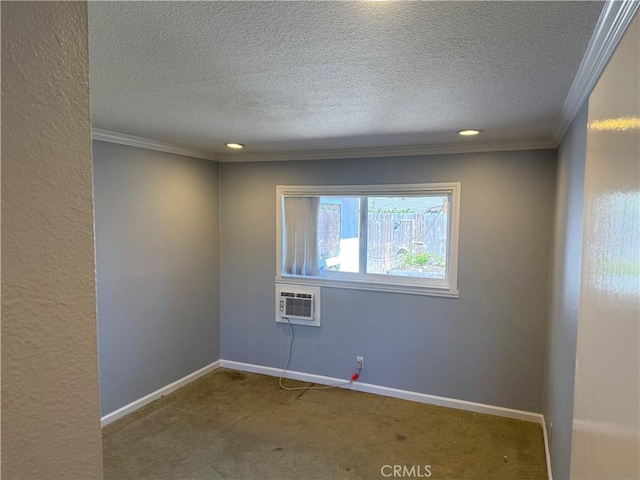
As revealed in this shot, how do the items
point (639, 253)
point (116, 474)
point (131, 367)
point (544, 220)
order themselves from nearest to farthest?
point (639, 253)
point (116, 474)
point (544, 220)
point (131, 367)

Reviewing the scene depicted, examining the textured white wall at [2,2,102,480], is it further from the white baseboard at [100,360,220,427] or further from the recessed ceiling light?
the white baseboard at [100,360,220,427]

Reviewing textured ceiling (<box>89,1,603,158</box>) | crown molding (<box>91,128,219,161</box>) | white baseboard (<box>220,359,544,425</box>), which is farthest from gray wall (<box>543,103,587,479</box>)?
crown molding (<box>91,128,219,161</box>)

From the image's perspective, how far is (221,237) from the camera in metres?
4.44

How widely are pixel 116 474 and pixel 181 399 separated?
108cm

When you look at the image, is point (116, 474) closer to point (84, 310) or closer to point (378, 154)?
point (84, 310)

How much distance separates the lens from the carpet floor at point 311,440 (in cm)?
273

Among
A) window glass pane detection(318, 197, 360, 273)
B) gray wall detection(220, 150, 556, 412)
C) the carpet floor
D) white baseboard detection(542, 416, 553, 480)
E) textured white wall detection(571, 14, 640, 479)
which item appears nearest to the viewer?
textured white wall detection(571, 14, 640, 479)

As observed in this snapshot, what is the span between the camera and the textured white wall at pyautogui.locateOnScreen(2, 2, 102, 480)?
1.69 feet

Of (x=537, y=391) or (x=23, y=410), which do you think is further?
(x=537, y=391)

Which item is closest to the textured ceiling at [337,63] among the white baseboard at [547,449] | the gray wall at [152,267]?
the gray wall at [152,267]

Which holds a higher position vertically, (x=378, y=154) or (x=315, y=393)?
(x=378, y=154)

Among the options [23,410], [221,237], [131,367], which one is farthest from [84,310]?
[221,237]

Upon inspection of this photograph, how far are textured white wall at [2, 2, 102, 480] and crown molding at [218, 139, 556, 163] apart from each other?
3.21 meters

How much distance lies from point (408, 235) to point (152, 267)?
2.31 meters
